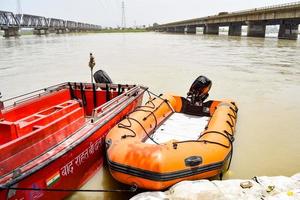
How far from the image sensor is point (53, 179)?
3.45m

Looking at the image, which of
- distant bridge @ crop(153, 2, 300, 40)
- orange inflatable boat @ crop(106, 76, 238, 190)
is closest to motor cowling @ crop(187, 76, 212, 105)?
orange inflatable boat @ crop(106, 76, 238, 190)

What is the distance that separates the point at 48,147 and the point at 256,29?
5007cm

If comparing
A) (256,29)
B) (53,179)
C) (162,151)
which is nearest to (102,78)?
(162,151)

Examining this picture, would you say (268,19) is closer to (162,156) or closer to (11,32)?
(162,156)

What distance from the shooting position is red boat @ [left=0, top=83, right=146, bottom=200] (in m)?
3.11

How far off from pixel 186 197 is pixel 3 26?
70.2 meters

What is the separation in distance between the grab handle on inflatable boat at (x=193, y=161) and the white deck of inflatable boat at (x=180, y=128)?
1465 millimetres

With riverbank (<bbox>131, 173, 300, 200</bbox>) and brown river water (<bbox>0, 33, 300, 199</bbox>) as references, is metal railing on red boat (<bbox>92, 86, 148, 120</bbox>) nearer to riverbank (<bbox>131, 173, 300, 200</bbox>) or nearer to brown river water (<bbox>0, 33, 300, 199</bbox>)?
brown river water (<bbox>0, 33, 300, 199</bbox>)

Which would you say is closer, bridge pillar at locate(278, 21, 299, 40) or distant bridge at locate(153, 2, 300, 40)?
distant bridge at locate(153, 2, 300, 40)

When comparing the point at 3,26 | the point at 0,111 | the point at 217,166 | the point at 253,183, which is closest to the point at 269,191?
the point at 253,183

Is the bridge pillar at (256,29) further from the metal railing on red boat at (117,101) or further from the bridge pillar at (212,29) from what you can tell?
the metal railing on red boat at (117,101)

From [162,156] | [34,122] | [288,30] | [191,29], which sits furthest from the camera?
[191,29]

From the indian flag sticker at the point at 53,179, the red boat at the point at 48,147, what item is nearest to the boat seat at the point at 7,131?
the red boat at the point at 48,147

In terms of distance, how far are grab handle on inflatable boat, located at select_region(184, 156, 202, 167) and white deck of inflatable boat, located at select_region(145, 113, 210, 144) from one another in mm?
1465
